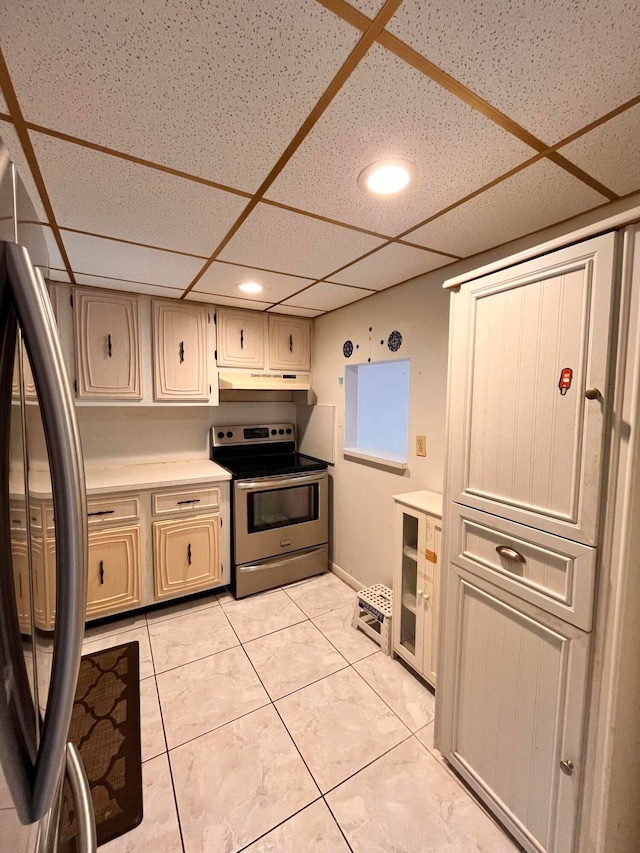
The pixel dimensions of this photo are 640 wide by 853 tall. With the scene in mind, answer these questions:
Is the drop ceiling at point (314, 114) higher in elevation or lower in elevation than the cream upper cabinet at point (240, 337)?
higher

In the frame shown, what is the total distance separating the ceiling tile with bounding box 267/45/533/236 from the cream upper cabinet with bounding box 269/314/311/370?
5.80ft

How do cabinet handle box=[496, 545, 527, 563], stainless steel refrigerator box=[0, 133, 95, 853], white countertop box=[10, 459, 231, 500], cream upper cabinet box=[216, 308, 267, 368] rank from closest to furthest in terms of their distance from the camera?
1. stainless steel refrigerator box=[0, 133, 95, 853]
2. cabinet handle box=[496, 545, 527, 563]
3. white countertop box=[10, 459, 231, 500]
4. cream upper cabinet box=[216, 308, 267, 368]

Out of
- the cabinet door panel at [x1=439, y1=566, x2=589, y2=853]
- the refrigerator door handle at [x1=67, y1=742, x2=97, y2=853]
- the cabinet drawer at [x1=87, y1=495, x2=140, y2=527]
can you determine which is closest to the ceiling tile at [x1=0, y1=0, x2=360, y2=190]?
the refrigerator door handle at [x1=67, y1=742, x2=97, y2=853]

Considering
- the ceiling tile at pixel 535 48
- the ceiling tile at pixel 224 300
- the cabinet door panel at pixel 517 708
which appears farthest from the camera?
the ceiling tile at pixel 224 300

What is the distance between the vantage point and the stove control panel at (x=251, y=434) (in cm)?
318

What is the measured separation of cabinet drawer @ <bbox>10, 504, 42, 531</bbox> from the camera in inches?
16.3

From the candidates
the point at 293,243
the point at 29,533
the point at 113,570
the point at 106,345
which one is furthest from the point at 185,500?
the point at 29,533

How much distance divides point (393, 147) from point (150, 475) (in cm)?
242

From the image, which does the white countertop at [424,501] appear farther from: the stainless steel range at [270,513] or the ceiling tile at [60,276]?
the ceiling tile at [60,276]

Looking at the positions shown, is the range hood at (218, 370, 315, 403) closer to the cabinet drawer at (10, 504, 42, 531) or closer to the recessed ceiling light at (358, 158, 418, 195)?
the recessed ceiling light at (358, 158, 418, 195)

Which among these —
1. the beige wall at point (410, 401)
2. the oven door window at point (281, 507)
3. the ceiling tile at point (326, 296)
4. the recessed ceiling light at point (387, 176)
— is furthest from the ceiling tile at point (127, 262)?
the oven door window at point (281, 507)

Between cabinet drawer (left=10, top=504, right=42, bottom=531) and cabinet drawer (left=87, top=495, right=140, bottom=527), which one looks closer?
cabinet drawer (left=10, top=504, right=42, bottom=531)

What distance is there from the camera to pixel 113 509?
2.37 m

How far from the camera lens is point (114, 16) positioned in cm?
69
